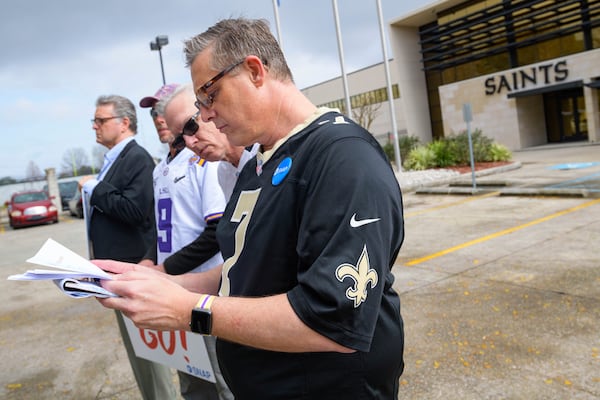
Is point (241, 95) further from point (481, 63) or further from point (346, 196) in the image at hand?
point (481, 63)

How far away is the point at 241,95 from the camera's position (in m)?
1.34

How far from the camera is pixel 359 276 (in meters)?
1.07

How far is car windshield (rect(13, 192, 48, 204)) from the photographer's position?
71.6 ft

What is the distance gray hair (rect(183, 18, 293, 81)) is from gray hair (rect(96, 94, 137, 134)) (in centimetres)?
227

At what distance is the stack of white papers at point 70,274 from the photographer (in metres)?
1.26

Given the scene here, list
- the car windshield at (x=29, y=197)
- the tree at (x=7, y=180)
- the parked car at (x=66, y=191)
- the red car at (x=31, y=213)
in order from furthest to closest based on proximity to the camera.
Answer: the tree at (x=7, y=180) → the parked car at (x=66, y=191) → the car windshield at (x=29, y=197) → the red car at (x=31, y=213)

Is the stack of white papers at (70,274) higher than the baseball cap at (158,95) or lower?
lower

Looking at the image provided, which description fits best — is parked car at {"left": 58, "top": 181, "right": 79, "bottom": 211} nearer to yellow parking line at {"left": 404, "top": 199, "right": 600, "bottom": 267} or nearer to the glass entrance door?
yellow parking line at {"left": 404, "top": 199, "right": 600, "bottom": 267}

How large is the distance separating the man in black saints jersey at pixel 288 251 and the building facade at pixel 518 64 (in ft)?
89.9

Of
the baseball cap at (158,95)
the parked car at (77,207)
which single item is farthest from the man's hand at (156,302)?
the parked car at (77,207)

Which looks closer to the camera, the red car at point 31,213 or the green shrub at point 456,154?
the green shrub at point 456,154

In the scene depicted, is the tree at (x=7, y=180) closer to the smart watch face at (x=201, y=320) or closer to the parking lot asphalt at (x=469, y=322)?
the parking lot asphalt at (x=469, y=322)

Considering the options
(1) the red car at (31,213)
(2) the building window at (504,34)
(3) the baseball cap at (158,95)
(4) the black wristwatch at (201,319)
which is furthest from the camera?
(2) the building window at (504,34)

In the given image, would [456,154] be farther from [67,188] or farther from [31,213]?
[67,188]
